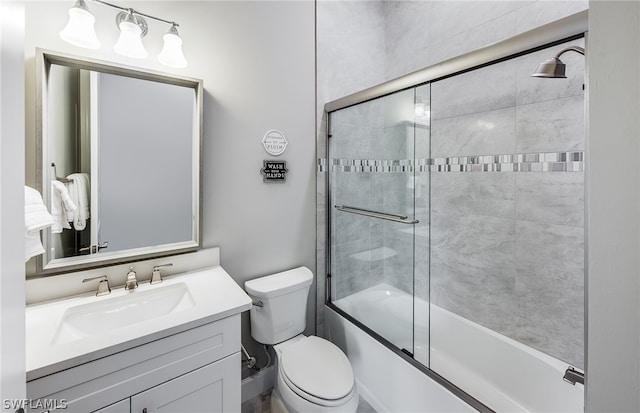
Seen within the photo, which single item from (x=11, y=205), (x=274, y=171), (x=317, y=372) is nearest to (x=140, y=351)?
(x=11, y=205)

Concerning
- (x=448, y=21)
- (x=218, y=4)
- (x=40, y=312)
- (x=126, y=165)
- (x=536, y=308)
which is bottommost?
(x=536, y=308)

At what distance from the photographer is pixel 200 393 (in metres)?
1.08

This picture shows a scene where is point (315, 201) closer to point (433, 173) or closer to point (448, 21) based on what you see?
point (433, 173)

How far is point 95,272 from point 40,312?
225 millimetres

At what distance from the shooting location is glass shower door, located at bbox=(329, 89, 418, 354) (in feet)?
5.51

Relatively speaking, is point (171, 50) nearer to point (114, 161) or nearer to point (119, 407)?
point (114, 161)

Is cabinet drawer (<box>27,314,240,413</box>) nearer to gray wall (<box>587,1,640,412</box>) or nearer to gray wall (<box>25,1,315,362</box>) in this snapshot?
gray wall (<box>25,1,315,362</box>)

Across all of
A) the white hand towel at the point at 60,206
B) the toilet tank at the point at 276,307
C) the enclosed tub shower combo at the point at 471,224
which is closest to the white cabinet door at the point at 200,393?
the toilet tank at the point at 276,307

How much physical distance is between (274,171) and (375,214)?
70 centimetres

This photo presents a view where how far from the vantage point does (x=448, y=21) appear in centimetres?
189

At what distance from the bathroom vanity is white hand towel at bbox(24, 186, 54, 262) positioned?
0.27 metres

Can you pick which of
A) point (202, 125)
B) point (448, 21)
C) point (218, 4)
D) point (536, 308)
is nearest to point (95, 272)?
point (202, 125)

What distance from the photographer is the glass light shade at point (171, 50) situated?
1.33m

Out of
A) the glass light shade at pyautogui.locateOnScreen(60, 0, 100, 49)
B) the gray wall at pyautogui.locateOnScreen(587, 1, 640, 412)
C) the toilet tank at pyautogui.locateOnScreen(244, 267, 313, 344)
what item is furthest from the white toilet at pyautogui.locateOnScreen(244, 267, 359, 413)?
the glass light shade at pyautogui.locateOnScreen(60, 0, 100, 49)
